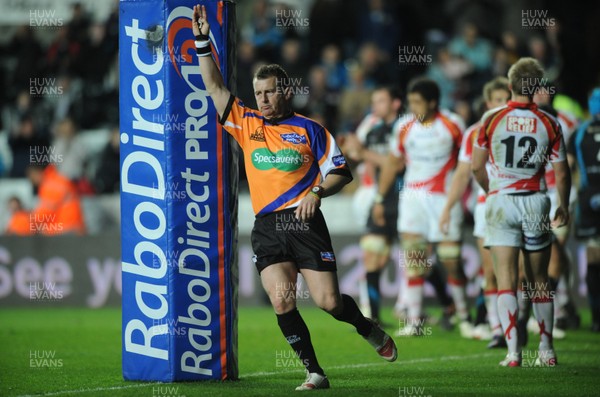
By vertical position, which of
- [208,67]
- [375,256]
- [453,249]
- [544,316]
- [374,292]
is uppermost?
[208,67]

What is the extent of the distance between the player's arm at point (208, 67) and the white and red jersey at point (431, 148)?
4838 millimetres

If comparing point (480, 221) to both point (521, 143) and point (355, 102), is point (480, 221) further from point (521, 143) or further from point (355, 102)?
point (355, 102)

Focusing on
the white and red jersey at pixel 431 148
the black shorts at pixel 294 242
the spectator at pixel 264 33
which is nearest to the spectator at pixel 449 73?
the spectator at pixel 264 33

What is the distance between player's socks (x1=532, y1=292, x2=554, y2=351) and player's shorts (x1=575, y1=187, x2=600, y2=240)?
12.2 ft

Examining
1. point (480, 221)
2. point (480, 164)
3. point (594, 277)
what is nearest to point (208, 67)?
point (480, 164)

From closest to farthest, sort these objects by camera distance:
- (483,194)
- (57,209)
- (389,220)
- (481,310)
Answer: (483,194) → (481,310) → (389,220) → (57,209)

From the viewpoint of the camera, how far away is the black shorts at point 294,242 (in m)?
8.11

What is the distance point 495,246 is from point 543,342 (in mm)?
950

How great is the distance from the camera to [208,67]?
8.16 meters

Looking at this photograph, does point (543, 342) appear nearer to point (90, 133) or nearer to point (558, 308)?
point (558, 308)

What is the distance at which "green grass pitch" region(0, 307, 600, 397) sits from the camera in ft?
27.1

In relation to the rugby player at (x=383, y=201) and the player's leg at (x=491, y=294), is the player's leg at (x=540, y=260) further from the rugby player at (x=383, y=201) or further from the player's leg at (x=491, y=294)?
the rugby player at (x=383, y=201)

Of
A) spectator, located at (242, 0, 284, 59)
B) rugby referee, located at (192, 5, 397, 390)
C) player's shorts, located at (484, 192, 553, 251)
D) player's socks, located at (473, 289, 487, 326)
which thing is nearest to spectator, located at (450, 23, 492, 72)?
spectator, located at (242, 0, 284, 59)

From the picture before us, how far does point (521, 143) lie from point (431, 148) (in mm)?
3182
